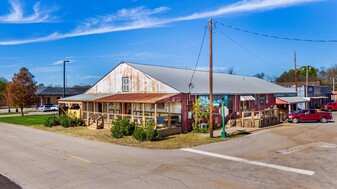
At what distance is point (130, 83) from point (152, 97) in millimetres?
→ 5464

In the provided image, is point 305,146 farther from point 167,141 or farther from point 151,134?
point 151,134

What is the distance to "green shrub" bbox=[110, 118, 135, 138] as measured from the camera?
18.6 metres

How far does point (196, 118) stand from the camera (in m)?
21.6

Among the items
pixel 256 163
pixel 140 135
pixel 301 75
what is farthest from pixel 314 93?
pixel 301 75

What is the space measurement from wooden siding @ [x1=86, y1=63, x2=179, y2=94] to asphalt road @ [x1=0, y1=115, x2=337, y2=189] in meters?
8.12

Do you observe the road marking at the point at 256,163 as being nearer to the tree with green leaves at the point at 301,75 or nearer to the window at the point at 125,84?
the window at the point at 125,84

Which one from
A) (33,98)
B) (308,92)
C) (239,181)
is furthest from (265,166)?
(308,92)

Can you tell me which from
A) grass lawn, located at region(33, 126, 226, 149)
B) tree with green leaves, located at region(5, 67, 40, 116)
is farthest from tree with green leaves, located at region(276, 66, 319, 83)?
grass lawn, located at region(33, 126, 226, 149)

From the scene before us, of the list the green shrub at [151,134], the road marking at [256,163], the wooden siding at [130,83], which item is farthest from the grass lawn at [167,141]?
the wooden siding at [130,83]

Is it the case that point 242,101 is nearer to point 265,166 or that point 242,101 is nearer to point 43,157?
point 265,166

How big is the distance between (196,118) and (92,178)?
44.1ft

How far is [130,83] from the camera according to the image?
84.4 feet

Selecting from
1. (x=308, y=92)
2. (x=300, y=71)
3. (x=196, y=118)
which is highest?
(x=300, y=71)

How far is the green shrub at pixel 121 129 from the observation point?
1856 cm
